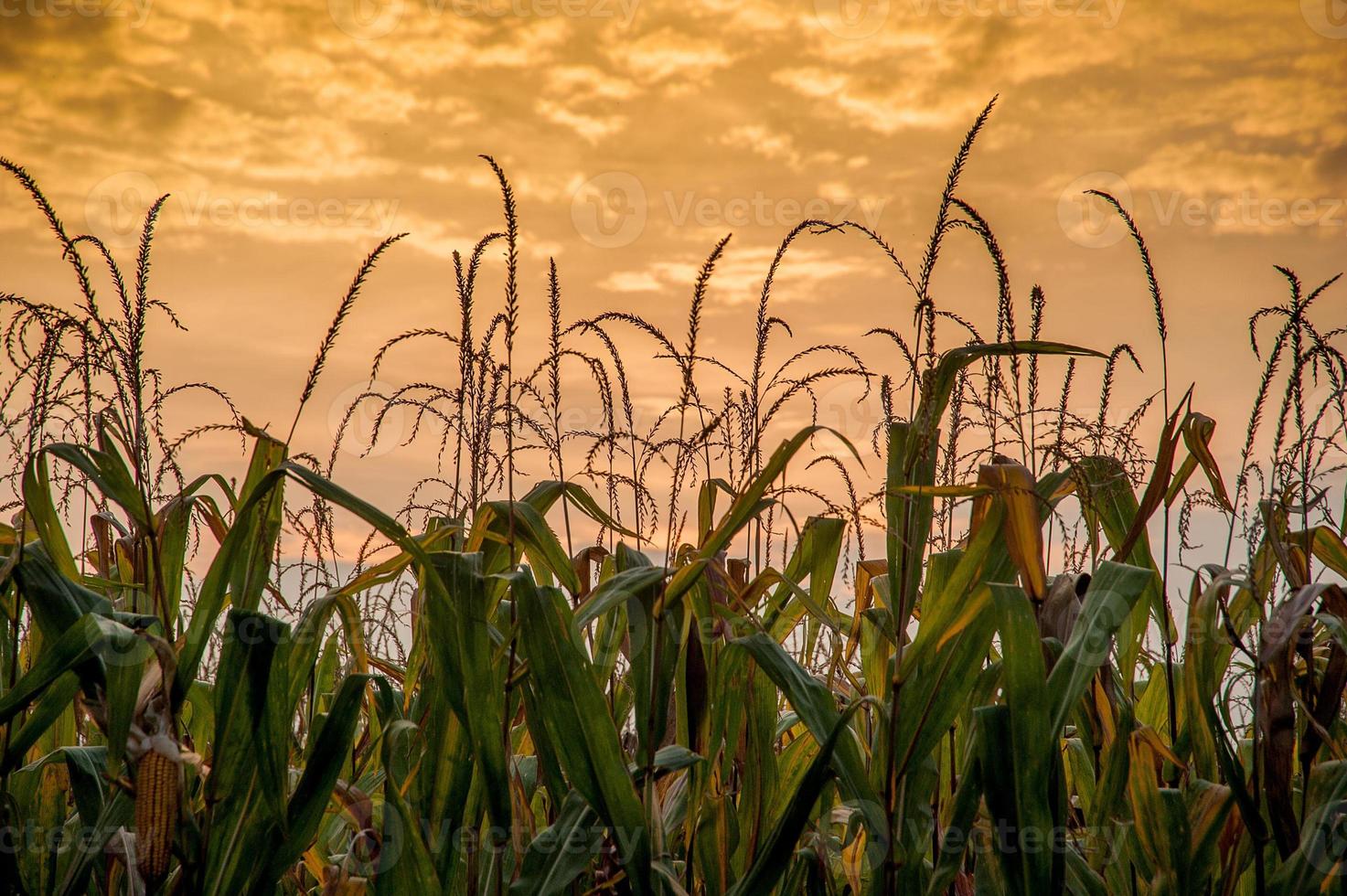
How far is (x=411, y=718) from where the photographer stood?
197 centimetres

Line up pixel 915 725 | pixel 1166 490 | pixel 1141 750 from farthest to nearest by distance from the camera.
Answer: pixel 1166 490, pixel 1141 750, pixel 915 725

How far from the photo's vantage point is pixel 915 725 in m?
1.67

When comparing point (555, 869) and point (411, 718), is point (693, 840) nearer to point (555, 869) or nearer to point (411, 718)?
point (555, 869)

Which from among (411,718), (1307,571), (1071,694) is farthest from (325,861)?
(1307,571)

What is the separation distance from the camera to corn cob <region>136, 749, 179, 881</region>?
1.54m

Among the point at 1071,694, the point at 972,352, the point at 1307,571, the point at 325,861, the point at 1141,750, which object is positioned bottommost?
the point at 325,861

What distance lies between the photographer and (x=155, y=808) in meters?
1.55

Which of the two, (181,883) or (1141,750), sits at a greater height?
(1141,750)

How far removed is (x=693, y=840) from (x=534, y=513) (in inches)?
30.2

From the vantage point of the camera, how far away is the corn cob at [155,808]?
1543mm

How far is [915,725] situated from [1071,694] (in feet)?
0.87

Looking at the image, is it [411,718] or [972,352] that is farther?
[411,718]

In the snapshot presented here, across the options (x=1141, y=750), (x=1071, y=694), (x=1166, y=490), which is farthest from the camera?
(x=1166, y=490)

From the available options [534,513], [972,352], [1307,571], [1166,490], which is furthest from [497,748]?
[1307,571]
